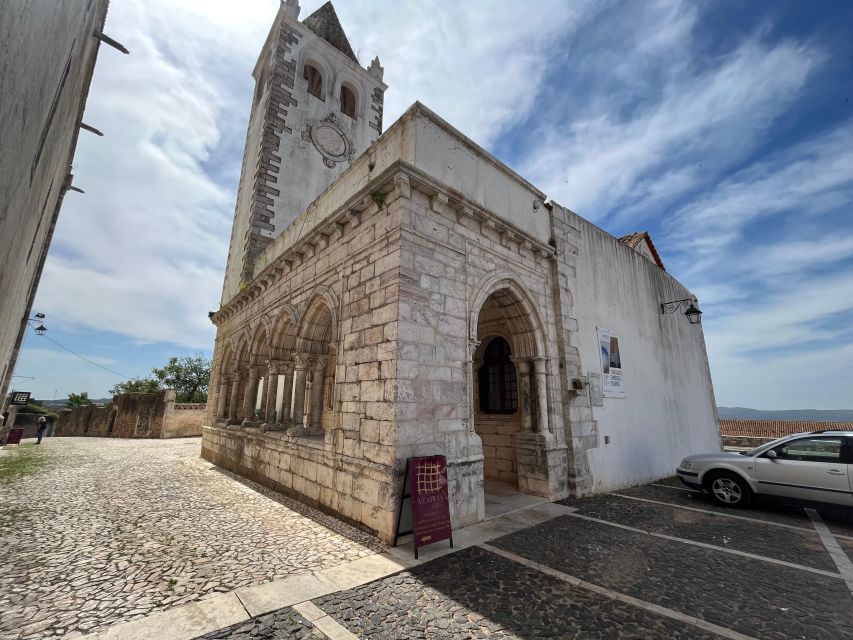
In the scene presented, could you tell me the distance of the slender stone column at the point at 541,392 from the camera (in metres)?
6.16

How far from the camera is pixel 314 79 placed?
1499 centimetres

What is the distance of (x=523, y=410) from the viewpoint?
21.0 feet

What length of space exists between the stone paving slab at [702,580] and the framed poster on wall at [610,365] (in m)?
3.37

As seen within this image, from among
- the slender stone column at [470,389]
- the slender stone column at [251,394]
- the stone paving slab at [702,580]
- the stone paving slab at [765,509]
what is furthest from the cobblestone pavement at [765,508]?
the slender stone column at [251,394]

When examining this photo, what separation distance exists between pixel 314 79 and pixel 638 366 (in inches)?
636

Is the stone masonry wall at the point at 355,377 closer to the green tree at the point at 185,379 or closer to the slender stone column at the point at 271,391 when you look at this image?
the slender stone column at the point at 271,391

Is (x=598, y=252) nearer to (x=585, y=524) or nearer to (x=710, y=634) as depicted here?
(x=585, y=524)

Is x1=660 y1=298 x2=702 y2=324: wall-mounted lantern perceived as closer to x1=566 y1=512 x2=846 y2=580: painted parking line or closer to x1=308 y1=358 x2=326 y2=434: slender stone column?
x1=566 y1=512 x2=846 y2=580: painted parking line

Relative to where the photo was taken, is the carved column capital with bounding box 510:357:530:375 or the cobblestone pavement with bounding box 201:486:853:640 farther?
the carved column capital with bounding box 510:357:530:375

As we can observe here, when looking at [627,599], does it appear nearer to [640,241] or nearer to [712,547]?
[712,547]

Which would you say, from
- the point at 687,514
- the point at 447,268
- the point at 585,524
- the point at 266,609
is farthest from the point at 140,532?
the point at 687,514

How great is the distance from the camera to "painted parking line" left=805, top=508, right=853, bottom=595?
3406 mm

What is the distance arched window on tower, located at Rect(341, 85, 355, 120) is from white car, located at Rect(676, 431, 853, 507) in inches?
652

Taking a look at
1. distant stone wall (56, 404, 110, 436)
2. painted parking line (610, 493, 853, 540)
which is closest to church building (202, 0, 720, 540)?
painted parking line (610, 493, 853, 540)
